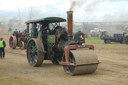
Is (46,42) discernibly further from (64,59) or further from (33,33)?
(64,59)

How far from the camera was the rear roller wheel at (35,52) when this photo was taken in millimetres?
9312

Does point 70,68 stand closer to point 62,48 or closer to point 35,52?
point 62,48

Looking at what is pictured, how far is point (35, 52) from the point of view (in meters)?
9.82

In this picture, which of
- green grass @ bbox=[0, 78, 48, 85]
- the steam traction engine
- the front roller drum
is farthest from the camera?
the steam traction engine

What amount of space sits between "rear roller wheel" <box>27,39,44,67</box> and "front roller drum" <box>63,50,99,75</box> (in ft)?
6.44

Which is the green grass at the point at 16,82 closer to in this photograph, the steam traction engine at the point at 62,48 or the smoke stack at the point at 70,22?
the steam traction engine at the point at 62,48

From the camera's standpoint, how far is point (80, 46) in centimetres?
785

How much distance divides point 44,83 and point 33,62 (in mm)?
3522

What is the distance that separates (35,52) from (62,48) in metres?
1.49

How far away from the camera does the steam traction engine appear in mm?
7520

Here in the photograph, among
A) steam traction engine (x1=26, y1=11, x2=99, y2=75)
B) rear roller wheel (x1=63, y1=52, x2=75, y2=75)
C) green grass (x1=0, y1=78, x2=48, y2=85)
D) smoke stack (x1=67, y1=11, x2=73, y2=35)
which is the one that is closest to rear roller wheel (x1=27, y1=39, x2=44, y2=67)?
steam traction engine (x1=26, y1=11, x2=99, y2=75)

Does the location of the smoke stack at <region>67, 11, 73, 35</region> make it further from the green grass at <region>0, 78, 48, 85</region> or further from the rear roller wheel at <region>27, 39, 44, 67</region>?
the green grass at <region>0, 78, 48, 85</region>

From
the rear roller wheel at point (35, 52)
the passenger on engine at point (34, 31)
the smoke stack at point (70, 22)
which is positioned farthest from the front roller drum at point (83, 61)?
the passenger on engine at point (34, 31)

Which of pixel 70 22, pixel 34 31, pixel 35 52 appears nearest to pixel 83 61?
pixel 70 22
